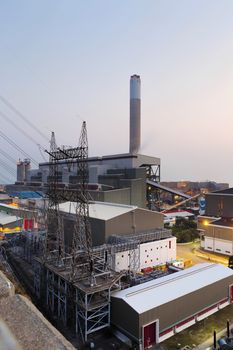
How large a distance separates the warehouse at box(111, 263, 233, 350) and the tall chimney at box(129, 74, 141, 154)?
43.9 meters

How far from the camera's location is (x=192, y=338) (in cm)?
1378

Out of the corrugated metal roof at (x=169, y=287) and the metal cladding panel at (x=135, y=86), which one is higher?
the metal cladding panel at (x=135, y=86)

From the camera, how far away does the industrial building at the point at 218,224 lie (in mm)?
29630

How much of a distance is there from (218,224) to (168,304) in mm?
19504

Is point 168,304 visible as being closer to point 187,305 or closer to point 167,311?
point 167,311

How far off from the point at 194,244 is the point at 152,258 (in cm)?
1225

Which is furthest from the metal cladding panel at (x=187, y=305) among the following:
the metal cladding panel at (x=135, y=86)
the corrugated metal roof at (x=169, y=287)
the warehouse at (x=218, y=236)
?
the metal cladding panel at (x=135, y=86)

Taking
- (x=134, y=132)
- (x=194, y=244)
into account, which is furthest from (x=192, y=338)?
(x=134, y=132)

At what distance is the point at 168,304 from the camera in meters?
14.0

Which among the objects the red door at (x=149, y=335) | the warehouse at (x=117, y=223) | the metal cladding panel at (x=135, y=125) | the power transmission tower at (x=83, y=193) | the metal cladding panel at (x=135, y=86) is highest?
the metal cladding panel at (x=135, y=86)

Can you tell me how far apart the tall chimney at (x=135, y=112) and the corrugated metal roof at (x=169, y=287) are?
141 ft

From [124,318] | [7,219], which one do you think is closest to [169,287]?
[124,318]

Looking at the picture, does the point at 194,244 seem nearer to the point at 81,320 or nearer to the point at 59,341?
the point at 81,320

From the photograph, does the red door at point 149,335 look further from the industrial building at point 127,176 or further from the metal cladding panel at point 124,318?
the industrial building at point 127,176
